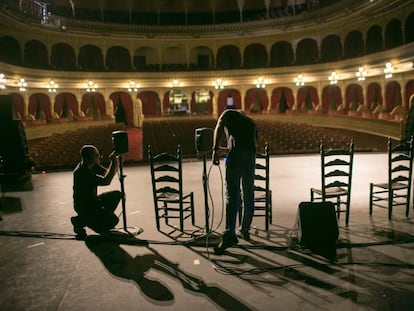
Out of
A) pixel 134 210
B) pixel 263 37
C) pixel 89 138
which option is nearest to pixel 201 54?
pixel 263 37

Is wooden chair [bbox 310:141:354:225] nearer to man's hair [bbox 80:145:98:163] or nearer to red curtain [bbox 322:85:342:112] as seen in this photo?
man's hair [bbox 80:145:98:163]

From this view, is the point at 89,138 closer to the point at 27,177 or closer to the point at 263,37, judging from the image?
the point at 27,177

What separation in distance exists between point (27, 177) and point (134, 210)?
14.7 ft

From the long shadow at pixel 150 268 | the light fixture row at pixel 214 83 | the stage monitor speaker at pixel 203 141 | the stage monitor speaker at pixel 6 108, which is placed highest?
the light fixture row at pixel 214 83

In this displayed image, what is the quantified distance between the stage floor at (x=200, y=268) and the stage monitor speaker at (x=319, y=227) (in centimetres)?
16

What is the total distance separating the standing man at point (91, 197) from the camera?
5.57 m

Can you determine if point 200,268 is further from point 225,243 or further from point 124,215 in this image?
point 124,215

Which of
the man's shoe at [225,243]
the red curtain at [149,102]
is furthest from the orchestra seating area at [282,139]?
the red curtain at [149,102]

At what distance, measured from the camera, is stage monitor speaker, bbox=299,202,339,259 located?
4780 mm

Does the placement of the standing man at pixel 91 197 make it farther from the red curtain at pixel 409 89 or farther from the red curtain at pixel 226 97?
the red curtain at pixel 226 97

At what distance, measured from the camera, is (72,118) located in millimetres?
29031

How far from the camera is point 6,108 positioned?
31.7 ft

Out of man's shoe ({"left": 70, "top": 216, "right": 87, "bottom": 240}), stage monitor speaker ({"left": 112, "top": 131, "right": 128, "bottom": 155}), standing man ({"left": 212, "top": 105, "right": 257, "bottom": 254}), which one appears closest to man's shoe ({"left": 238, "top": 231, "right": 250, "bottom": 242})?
standing man ({"left": 212, "top": 105, "right": 257, "bottom": 254})

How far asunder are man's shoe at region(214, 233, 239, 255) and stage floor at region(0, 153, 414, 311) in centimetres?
9
